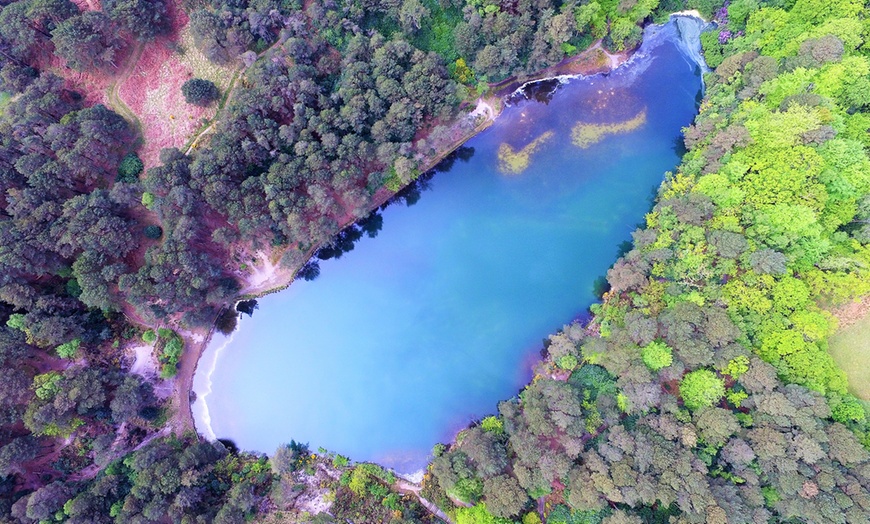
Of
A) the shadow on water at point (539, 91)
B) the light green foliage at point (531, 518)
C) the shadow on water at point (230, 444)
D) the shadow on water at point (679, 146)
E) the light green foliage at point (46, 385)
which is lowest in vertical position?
the light green foliage at point (531, 518)

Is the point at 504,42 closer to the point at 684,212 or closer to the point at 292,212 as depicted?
the point at 684,212

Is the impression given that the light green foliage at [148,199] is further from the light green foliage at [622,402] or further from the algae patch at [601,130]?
the light green foliage at [622,402]

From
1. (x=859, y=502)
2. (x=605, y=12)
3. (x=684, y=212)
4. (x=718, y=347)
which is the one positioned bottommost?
(x=859, y=502)

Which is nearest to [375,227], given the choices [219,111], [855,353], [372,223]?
[372,223]

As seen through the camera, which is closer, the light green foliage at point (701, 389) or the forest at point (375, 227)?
the forest at point (375, 227)

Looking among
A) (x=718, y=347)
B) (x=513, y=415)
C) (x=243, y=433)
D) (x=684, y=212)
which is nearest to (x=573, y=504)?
(x=513, y=415)

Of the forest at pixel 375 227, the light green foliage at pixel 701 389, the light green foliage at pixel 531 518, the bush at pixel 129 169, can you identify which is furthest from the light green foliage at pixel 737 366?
the bush at pixel 129 169
